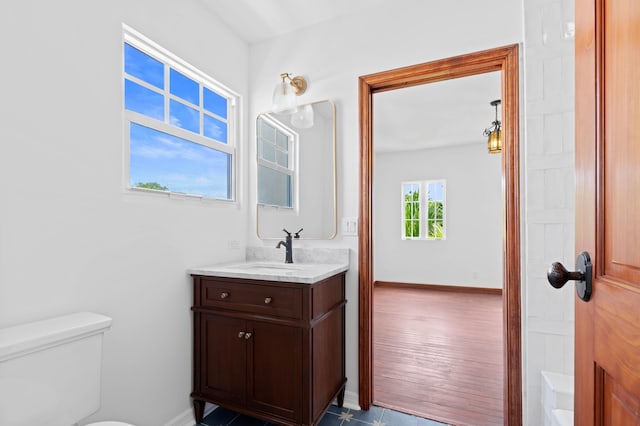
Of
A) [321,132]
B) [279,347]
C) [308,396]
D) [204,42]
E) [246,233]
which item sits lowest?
[308,396]

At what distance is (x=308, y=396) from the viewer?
161cm

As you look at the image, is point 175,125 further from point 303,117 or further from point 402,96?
point 402,96

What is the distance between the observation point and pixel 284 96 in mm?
2316

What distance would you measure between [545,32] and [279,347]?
208cm

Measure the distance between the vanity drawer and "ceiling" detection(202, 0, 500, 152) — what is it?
174 cm

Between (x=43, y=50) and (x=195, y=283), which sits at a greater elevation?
(x=43, y=50)

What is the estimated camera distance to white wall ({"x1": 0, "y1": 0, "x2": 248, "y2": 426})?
120 cm

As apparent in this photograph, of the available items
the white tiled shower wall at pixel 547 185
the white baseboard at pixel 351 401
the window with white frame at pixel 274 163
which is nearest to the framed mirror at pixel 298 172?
the window with white frame at pixel 274 163

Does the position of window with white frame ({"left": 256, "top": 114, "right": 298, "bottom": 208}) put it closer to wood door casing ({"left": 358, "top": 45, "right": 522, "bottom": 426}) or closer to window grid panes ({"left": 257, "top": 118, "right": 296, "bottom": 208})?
window grid panes ({"left": 257, "top": 118, "right": 296, "bottom": 208})

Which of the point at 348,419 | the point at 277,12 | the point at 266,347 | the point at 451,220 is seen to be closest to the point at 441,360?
the point at 348,419

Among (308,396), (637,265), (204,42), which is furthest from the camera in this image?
(204,42)

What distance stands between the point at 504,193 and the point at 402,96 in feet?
6.86

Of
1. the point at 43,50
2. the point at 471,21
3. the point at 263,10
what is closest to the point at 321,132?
the point at 263,10

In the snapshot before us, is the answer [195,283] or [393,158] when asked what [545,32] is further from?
[393,158]
